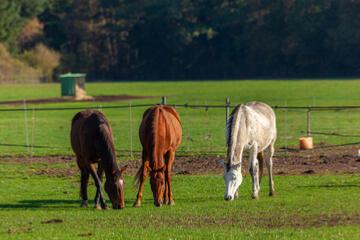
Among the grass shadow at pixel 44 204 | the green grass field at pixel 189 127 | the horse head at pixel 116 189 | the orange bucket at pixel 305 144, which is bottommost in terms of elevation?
the green grass field at pixel 189 127

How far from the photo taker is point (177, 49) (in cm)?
12025

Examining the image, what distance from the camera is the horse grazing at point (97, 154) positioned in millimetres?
19156

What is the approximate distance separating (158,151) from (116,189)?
140 cm

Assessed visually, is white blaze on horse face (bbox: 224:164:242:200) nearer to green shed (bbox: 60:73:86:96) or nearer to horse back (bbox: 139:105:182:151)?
horse back (bbox: 139:105:182:151)

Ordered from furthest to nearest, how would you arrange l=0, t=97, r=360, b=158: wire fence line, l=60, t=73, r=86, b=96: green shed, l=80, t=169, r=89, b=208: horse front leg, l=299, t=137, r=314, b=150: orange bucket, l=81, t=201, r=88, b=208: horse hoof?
l=60, t=73, r=86, b=96: green shed < l=0, t=97, r=360, b=158: wire fence line < l=299, t=137, r=314, b=150: orange bucket < l=80, t=169, r=89, b=208: horse front leg < l=81, t=201, r=88, b=208: horse hoof

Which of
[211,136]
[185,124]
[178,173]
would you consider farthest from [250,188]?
[185,124]

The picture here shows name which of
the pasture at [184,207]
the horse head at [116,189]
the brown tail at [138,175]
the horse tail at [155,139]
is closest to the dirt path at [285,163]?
the pasture at [184,207]

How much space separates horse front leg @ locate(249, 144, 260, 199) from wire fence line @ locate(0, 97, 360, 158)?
770 centimetres

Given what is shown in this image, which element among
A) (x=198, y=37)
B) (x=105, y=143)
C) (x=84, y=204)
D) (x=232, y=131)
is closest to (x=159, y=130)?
(x=105, y=143)

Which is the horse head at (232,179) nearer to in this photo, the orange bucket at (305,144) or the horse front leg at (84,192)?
the horse front leg at (84,192)

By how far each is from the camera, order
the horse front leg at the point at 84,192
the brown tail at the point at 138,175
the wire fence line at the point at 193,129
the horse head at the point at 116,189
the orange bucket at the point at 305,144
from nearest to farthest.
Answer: the horse head at the point at 116,189
the horse front leg at the point at 84,192
the brown tail at the point at 138,175
the orange bucket at the point at 305,144
the wire fence line at the point at 193,129

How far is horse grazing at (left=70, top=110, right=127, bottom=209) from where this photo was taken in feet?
62.8

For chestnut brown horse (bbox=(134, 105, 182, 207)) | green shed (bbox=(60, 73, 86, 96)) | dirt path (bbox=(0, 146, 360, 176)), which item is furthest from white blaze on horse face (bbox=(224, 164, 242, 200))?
green shed (bbox=(60, 73, 86, 96))

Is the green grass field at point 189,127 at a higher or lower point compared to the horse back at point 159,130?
lower
